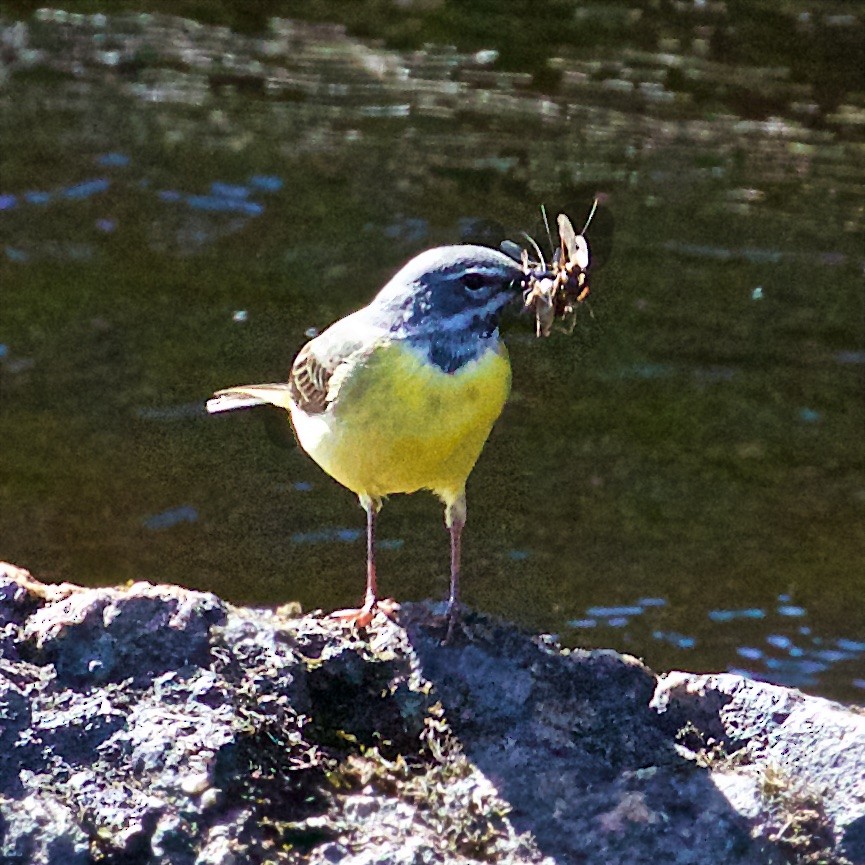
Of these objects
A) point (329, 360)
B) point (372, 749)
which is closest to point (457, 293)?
point (329, 360)

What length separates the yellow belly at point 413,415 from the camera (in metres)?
5.05

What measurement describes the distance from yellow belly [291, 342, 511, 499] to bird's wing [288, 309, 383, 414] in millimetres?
102

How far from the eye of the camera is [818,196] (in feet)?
35.3

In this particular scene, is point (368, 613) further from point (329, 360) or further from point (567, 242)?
point (567, 242)

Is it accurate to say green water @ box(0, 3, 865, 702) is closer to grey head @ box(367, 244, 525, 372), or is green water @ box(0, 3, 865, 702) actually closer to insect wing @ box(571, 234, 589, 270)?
insect wing @ box(571, 234, 589, 270)

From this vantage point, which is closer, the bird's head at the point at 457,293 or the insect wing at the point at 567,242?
the bird's head at the point at 457,293

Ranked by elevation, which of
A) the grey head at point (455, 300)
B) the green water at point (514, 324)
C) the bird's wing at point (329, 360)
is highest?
the grey head at point (455, 300)

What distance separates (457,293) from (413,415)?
492 millimetres

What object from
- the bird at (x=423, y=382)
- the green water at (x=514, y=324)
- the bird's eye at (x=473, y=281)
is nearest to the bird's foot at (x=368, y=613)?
the bird at (x=423, y=382)

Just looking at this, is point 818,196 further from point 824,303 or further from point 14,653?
point 14,653

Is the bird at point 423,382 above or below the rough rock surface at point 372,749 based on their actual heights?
above

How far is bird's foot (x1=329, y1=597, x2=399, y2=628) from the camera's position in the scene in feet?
16.1

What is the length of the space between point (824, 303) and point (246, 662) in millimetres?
6262

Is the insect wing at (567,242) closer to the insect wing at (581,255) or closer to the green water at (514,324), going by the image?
the insect wing at (581,255)
